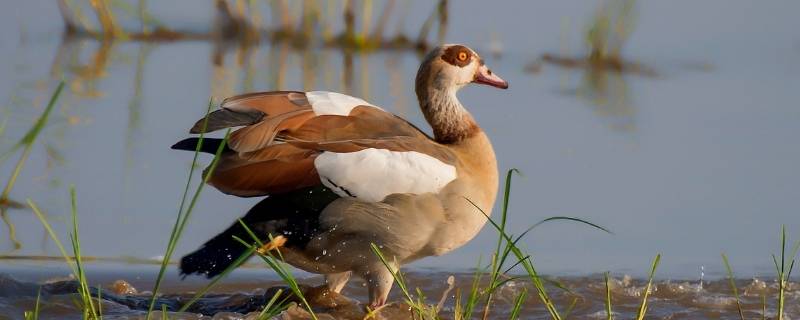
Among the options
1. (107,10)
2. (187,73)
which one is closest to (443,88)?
(187,73)

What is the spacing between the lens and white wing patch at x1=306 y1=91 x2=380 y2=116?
620cm

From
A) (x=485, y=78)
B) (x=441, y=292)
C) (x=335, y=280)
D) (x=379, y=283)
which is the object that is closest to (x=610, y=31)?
(x=485, y=78)

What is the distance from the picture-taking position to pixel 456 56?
6.67 m

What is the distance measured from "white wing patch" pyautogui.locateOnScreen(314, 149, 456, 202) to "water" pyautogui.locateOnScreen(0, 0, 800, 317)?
1.26 m

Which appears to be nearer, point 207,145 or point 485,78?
point 207,145

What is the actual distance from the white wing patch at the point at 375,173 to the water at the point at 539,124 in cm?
126

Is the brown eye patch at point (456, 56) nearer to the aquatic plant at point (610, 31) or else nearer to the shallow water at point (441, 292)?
the shallow water at point (441, 292)

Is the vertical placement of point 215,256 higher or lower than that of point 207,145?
lower

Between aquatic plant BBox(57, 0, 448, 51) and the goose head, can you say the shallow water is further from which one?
aquatic plant BBox(57, 0, 448, 51)

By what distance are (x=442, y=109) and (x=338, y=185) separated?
3.01ft

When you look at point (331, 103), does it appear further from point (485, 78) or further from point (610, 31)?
point (610, 31)

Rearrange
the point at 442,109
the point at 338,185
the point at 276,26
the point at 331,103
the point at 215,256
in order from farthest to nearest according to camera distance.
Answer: the point at 276,26
the point at 442,109
the point at 331,103
the point at 215,256
the point at 338,185

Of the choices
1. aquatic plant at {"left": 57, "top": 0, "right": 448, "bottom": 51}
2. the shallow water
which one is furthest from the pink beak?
aquatic plant at {"left": 57, "top": 0, "right": 448, "bottom": 51}

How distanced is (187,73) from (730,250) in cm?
473
